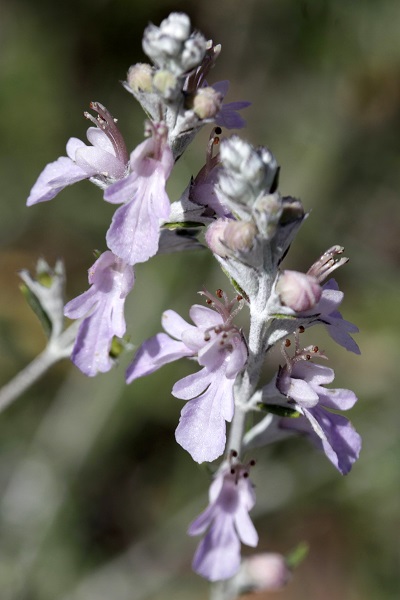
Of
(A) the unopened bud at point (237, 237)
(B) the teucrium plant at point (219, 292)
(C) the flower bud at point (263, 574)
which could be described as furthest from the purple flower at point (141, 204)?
(C) the flower bud at point (263, 574)

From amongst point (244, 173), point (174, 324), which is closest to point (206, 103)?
point (244, 173)

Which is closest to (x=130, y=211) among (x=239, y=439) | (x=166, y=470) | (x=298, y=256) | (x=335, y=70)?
(x=239, y=439)

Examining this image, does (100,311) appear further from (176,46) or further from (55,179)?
(176,46)

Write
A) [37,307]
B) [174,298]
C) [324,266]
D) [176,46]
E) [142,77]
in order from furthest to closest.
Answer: [174,298] → [37,307] → [324,266] → [142,77] → [176,46]

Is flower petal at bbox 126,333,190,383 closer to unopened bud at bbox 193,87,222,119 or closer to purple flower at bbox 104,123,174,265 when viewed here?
purple flower at bbox 104,123,174,265

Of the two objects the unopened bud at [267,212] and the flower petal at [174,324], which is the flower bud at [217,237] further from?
the flower petal at [174,324]
